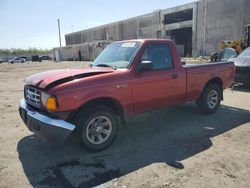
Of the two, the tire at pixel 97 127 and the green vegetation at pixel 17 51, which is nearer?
the tire at pixel 97 127

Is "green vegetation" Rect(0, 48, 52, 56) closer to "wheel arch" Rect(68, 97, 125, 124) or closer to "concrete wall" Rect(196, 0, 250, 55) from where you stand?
"concrete wall" Rect(196, 0, 250, 55)

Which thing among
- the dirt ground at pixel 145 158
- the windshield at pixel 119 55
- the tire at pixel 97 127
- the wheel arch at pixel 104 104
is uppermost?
the windshield at pixel 119 55

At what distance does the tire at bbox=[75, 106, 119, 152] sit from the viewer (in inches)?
164

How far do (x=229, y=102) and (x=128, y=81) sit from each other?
4841mm

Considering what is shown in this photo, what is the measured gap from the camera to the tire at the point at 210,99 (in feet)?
21.0

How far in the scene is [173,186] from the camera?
3.37 metres

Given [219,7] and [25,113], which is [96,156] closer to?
[25,113]

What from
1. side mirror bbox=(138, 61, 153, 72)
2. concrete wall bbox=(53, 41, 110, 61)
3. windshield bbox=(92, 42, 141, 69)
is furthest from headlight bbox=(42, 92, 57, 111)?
concrete wall bbox=(53, 41, 110, 61)

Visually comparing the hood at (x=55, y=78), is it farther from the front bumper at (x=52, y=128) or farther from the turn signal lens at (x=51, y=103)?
the front bumper at (x=52, y=128)

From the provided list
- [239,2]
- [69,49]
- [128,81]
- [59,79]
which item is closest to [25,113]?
[59,79]

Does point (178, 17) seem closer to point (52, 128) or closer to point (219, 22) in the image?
point (219, 22)

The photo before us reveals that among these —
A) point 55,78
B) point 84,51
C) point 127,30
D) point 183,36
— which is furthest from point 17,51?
point 55,78

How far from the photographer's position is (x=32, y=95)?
448 centimetres

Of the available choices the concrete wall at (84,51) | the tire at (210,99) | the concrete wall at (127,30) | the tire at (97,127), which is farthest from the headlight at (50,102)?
the concrete wall at (84,51)
